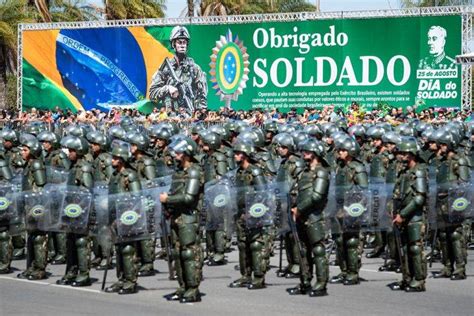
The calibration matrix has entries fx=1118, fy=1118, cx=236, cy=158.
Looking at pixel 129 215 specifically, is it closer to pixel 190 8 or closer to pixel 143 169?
pixel 143 169

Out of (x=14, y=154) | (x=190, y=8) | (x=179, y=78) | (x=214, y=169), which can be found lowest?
(x=214, y=169)

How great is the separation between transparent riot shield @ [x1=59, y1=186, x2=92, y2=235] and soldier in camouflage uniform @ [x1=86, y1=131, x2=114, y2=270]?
63 cm

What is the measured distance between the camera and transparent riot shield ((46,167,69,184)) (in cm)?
1446

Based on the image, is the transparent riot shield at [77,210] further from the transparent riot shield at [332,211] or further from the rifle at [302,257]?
the transparent riot shield at [332,211]

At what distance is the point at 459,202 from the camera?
1455cm

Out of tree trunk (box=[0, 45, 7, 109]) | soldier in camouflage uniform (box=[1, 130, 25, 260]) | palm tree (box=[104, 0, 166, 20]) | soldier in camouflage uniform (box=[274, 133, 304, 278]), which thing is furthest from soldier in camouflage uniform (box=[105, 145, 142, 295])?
palm tree (box=[104, 0, 166, 20])

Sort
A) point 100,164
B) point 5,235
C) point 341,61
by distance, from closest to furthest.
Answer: point 5,235, point 100,164, point 341,61

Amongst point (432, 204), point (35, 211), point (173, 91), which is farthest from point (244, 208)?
point (173, 91)

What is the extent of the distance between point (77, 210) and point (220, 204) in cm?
185

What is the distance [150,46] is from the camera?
36.8 m

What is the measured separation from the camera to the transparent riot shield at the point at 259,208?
13656mm

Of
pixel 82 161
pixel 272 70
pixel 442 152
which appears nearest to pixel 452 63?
pixel 272 70

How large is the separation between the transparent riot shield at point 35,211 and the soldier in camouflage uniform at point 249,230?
7.92 feet

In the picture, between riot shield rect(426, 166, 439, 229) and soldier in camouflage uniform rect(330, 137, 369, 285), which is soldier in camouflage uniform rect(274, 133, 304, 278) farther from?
riot shield rect(426, 166, 439, 229)
